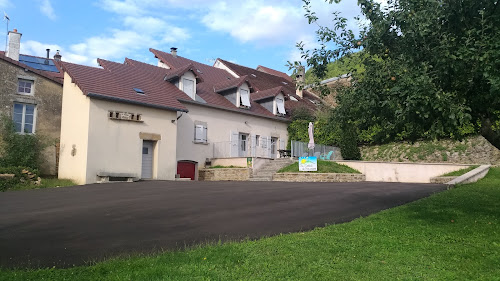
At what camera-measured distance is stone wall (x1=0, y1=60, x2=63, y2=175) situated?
18984 mm

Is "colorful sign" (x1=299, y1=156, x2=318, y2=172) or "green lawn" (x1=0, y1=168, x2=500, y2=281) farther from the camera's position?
"colorful sign" (x1=299, y1=156, x2=318, y2=172)

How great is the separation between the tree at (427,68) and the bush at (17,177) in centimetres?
1393

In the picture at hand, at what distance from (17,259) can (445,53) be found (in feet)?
22.1

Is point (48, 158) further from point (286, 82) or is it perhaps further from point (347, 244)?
point (286, 82)

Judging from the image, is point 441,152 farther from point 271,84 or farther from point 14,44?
point 14,44

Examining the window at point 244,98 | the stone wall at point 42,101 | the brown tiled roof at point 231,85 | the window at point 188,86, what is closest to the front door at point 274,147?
the window at point 244,98

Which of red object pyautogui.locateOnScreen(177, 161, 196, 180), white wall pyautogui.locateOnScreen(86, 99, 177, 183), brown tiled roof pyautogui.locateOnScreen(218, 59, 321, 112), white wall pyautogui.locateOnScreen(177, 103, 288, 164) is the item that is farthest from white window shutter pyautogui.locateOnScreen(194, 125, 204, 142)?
brown tiled roof pyautogui.locateOnScreen(218, 59, 321, 112)

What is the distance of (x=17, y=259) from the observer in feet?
16.8

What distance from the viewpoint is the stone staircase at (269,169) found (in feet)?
72.5

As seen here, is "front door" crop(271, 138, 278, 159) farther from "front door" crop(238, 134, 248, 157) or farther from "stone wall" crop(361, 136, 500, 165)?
"stone wall" crop(361, 136, 500, 165)

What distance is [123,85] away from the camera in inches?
833

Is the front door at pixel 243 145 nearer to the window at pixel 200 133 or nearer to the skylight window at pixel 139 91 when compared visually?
the window at pixel 200 133

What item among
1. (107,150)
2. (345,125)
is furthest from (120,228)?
(107,150)

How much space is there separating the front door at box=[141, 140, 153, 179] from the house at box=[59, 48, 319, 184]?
0.05m
